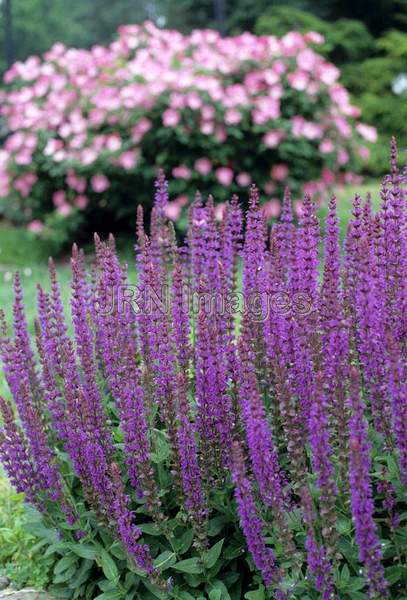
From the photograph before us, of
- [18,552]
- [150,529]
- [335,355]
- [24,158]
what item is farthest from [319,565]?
[24,158]

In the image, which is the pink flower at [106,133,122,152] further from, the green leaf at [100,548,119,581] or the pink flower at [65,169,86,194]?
the green leaf at [100,548,119,581]

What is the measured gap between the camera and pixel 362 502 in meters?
2.24

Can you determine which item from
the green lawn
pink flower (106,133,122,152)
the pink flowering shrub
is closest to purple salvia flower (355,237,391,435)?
the green lawn

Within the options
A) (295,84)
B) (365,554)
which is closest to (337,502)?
(365,554)

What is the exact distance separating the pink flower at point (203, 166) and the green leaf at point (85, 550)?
273 inches

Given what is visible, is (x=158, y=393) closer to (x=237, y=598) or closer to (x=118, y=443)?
(x=118, y=443)

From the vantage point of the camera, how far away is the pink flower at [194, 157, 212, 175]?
955 cm

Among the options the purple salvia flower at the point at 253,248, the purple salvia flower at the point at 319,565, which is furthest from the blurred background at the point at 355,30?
the purple salvia flower at the point at 319,565

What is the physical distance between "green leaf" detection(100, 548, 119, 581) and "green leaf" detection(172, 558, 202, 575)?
0.24 metres

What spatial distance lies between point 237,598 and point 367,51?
23.1m

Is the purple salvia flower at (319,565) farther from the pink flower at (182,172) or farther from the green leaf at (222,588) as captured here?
the pink flower at (182,172)

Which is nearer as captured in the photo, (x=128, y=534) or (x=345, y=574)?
(x=345, y=574)

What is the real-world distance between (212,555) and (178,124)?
24.2 ft

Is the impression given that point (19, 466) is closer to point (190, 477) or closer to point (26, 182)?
point (190, 477)
